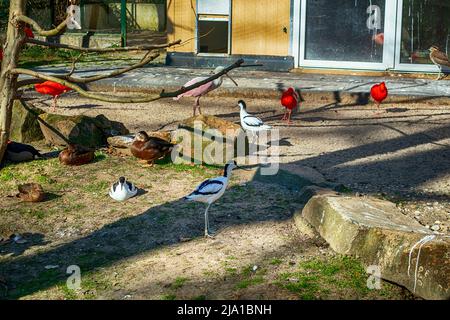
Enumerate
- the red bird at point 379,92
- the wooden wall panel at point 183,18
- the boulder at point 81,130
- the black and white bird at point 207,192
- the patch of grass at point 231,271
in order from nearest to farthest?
the patch of grass at point 231,271 → the black and white bird at point 207,192 → the boulder at point 81,130 → the red bird at point 379,92 → the wooden wall panel at point 183,18

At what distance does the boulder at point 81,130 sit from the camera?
11.4 meters

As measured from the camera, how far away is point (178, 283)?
684 centimetres

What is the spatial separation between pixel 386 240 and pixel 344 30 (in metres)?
11.1

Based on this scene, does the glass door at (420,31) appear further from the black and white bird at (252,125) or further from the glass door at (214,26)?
the black and white bird at (252,125)

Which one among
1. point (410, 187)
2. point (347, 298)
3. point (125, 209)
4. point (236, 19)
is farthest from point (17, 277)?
point (236, 19)

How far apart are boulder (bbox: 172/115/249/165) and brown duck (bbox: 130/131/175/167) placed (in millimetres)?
233

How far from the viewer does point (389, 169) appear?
1055 centimetres

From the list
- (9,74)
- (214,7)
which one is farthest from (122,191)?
(214,7)

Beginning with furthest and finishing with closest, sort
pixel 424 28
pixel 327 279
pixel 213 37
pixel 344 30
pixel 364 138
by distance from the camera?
pixel 213 37
pixel 344 30
pixel 424 28
pixel 364 138
pixel 327 279

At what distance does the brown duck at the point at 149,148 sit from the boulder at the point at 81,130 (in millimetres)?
1157

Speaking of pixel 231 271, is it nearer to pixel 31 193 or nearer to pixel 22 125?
pixel 31 193

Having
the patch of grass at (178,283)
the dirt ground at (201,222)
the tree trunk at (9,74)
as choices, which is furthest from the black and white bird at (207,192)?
the tree trunk at (9,74)

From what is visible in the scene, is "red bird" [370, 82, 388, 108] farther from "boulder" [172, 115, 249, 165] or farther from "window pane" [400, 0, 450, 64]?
"boulder" [172, 115, 249, 165]

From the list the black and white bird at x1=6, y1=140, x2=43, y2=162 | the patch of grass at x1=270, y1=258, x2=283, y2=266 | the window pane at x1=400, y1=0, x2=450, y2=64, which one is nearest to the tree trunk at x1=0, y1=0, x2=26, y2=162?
the patch of grass at x1=270, y1=258, x2=283, y2=266
